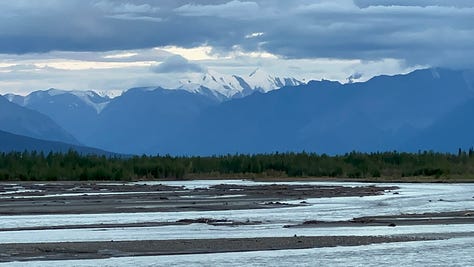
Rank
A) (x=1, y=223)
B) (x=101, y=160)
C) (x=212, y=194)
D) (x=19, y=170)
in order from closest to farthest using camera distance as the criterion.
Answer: (x=1, y=223), (x=212, y=194), (x=19, y=170), (x=101, y=160)

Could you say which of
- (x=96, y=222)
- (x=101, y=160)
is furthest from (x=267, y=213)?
(x=101, y=160)

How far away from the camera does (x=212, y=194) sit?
67812mm

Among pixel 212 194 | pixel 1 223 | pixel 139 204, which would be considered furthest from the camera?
pixel 212 194

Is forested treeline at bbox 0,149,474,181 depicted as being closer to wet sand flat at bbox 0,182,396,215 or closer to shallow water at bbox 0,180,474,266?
wet sand flat at bbox 0,182,396,215

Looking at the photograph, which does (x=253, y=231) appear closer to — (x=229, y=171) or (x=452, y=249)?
(x=452, y=249)

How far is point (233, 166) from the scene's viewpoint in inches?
4660

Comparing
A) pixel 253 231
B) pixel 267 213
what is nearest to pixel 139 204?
pixel 267 213

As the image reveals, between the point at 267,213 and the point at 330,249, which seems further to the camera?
the point at 267,213

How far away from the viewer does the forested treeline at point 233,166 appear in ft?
329

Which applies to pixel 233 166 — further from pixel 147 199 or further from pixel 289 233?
pixel 289 233

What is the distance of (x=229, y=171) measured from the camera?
384ft

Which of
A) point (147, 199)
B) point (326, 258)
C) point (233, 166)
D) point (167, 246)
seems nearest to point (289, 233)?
point (167, 246)

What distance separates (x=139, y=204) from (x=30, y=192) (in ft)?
51.3

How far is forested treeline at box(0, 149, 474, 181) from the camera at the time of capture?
329ft
